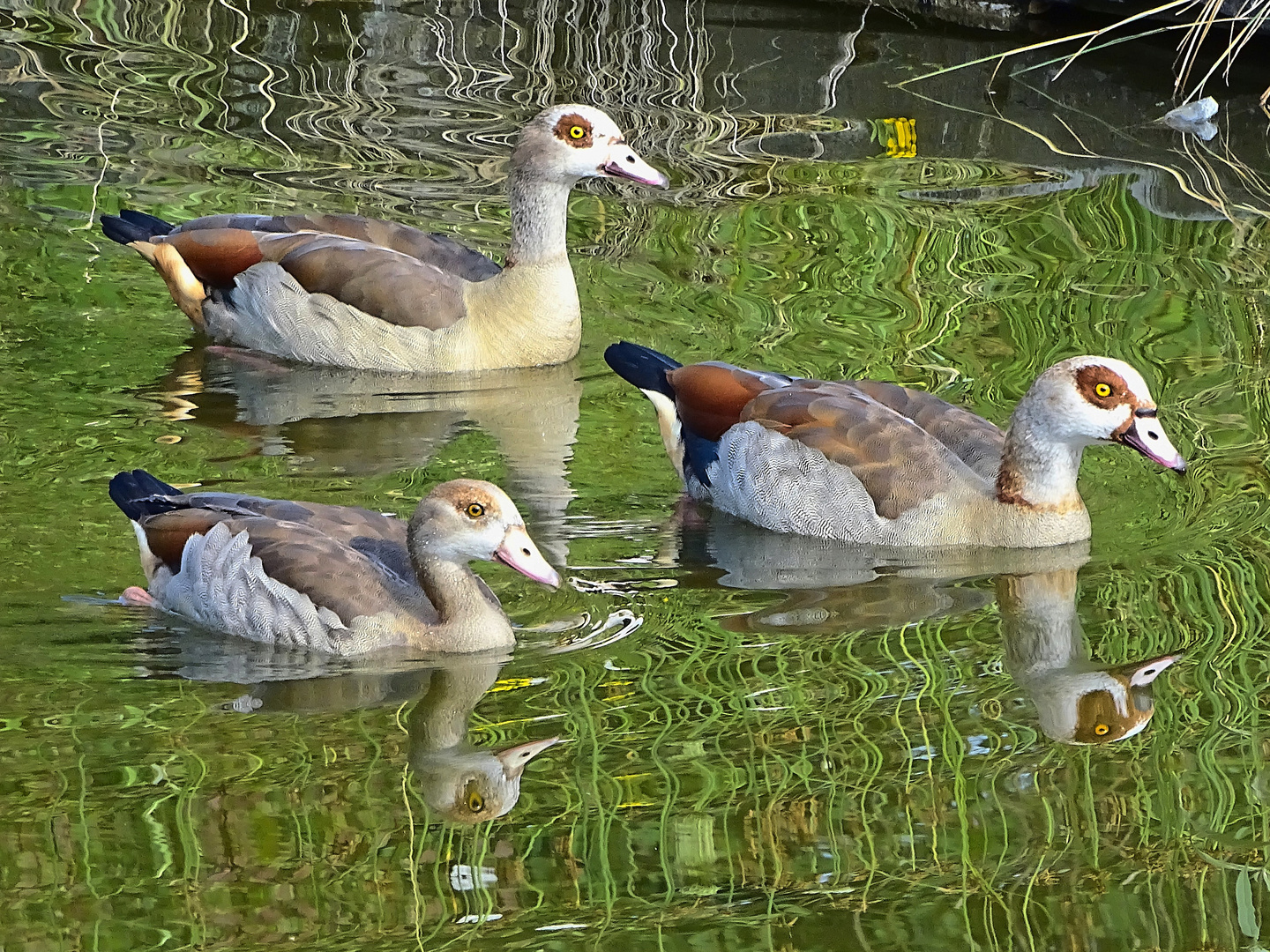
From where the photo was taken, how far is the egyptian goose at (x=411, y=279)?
9.91 meters

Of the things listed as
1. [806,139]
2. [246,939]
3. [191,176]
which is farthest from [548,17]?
[246,939]

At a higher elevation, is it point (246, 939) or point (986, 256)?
point (986, 256)

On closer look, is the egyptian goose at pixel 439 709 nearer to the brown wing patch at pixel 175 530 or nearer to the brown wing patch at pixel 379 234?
the brown wing patch at pixel 175 530

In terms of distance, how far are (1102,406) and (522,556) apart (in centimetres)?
239

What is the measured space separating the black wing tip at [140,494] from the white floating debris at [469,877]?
2.43 m

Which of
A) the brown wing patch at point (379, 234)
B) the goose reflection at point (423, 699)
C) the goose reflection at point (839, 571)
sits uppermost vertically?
the brown wing patch at point (379, 234)

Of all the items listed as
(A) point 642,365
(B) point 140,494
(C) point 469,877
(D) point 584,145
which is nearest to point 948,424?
(A) point 642,365

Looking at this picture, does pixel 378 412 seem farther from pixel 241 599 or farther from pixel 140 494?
pixel 241 599

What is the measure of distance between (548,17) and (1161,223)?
4.95 meters

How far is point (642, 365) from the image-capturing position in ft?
29.3

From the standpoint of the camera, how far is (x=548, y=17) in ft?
46.9

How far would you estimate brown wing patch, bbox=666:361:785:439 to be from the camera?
332 inches

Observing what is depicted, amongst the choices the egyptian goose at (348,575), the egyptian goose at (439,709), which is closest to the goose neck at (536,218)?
the egyptian goose at (348,575)

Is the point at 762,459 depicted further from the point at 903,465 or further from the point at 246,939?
the point at 246,939
